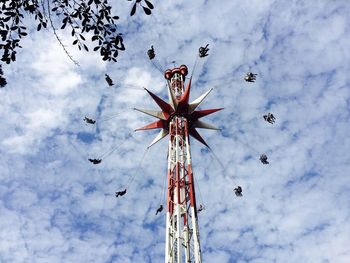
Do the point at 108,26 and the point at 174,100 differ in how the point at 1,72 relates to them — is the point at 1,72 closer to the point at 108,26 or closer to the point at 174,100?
the point at 108,26

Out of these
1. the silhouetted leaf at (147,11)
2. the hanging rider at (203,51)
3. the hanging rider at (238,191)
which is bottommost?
the silhouetted leaf at (147,11)

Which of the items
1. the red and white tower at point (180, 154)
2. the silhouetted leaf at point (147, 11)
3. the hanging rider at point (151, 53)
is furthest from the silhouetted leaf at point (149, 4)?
the hanging rider at point (151, 53)

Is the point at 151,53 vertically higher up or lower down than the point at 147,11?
higher up

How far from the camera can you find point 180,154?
82.1 ft

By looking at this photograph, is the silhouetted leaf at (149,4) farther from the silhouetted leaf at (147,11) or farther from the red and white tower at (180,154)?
the red and white tower at (180,154)

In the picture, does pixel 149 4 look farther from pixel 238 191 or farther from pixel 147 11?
pixel 238 191

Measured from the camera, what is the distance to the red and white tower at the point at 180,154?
20.8m

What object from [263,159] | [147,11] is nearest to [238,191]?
[263,159]

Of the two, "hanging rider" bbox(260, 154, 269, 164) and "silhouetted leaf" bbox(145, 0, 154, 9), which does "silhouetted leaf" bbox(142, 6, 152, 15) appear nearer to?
"silhouetted leaf" bbox(145, 0, 154, 9)

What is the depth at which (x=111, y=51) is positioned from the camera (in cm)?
877

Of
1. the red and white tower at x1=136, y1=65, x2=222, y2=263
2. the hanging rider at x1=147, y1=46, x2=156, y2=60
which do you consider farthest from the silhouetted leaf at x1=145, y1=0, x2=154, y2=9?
the hanging rider at x1=147, y1=46, x2=156, y2=60

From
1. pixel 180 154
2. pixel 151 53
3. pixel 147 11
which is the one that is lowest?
pixel 147 11

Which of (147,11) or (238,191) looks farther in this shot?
(238,191)

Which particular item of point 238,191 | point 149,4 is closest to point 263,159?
point 238,191
